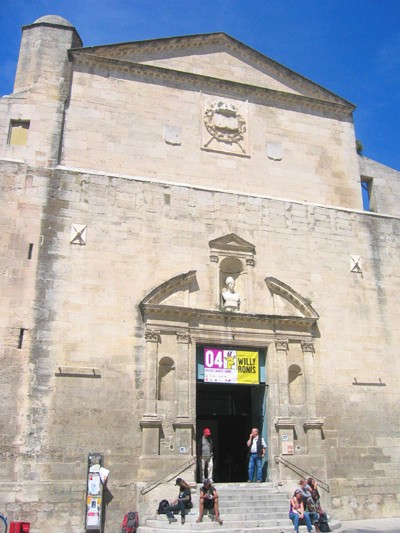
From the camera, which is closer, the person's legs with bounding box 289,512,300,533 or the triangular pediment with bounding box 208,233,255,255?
the person's legs with bounding box 289,512,300,533

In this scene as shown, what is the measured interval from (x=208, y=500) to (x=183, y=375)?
2.85 metres

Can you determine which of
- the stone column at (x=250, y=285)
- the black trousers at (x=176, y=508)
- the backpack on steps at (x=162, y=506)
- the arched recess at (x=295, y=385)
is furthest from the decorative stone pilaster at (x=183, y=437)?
the stone column at (x=250, y=285)

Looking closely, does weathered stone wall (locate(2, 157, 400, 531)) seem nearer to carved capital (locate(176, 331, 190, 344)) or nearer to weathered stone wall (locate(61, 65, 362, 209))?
weathered stone wall (locate(61, 65, 362, 209))

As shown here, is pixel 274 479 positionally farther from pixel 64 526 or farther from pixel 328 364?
pixel 64 526

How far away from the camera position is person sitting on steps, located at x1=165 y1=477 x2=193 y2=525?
11.0m

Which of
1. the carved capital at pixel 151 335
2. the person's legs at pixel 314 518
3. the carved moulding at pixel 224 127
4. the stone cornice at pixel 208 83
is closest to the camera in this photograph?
the person's legs at pixel 314 518

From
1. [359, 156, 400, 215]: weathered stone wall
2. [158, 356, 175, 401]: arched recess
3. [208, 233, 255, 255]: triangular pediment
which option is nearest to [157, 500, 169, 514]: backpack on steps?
[158, 356, 175, 401]: arched recess

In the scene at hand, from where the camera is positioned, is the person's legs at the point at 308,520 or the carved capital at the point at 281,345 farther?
the carved capital at the point at 281,345

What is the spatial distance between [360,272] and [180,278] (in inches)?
199

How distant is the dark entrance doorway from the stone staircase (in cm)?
290

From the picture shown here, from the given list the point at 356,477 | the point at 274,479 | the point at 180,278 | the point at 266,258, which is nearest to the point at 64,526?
the point at 274,479

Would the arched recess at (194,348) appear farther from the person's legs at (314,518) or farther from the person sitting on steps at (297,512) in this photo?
the person's legs at (314,518)

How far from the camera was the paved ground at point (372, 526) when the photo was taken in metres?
11.4

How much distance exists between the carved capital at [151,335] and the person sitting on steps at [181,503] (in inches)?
121
